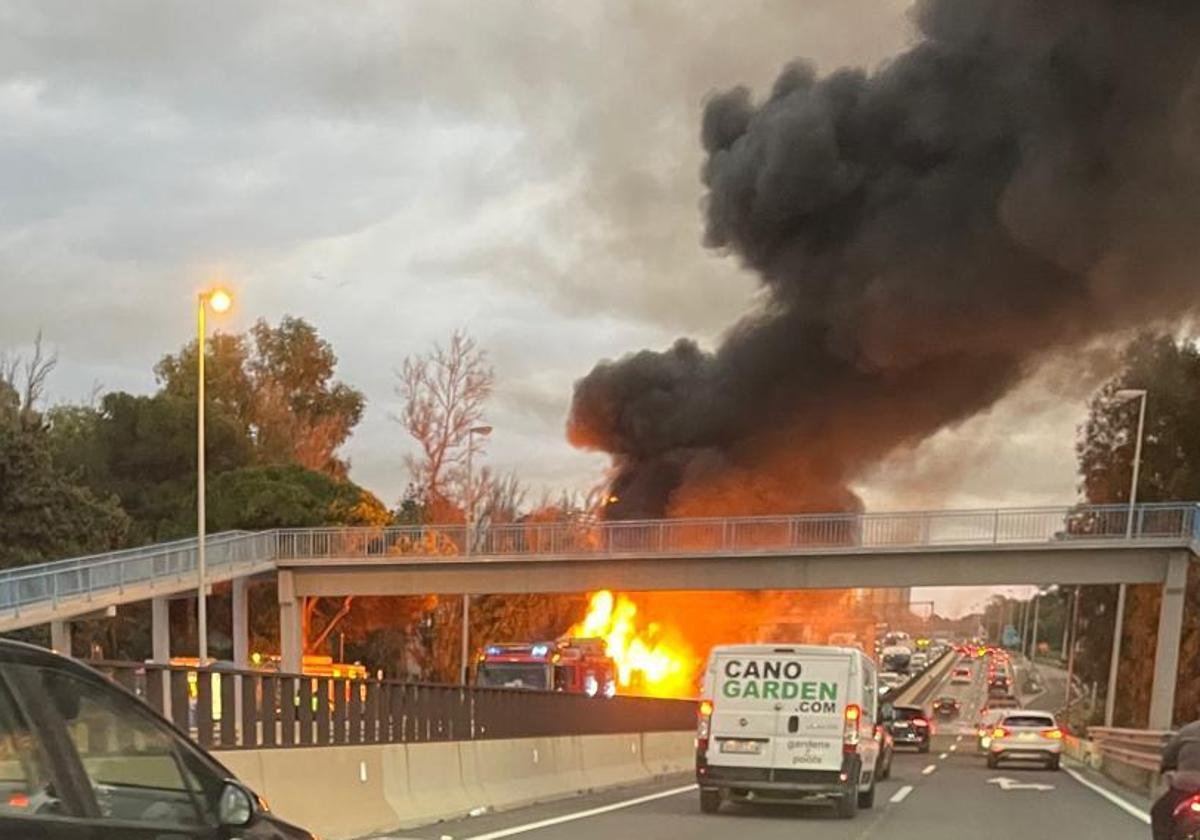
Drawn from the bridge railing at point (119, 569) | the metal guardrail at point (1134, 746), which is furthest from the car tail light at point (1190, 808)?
the bridge railing at point (119, 569)

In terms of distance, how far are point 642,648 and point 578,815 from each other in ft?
142

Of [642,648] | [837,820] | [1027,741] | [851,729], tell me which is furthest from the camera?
[642,648]

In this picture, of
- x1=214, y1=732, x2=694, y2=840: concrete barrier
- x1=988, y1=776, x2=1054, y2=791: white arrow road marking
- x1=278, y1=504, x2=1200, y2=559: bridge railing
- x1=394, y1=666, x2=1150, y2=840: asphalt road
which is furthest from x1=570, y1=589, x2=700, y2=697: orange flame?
x1=214, y1=732, x2=694, y2=840: concrete barrier

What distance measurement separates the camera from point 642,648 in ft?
195

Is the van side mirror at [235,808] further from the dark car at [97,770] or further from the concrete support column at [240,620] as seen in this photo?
the concrete support column at [240,620]

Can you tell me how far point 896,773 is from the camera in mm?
28656

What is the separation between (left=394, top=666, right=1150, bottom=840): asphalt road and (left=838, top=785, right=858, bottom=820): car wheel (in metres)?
0.12

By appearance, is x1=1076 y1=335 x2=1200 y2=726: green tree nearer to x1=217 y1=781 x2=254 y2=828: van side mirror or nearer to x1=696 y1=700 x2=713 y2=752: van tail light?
x1=696 y1=700 x2=713 y2=752: van tail light

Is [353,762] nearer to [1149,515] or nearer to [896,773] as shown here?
[896,773]

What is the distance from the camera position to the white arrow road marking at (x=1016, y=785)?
24441 mm

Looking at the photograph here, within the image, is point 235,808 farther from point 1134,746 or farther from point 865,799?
point 1134,746

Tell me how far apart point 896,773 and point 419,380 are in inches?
1751

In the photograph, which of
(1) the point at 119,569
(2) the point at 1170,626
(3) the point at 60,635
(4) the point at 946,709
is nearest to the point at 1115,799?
(2) the point at 1170,626

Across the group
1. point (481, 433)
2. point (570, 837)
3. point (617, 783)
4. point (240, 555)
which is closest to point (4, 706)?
point (570, 837)
